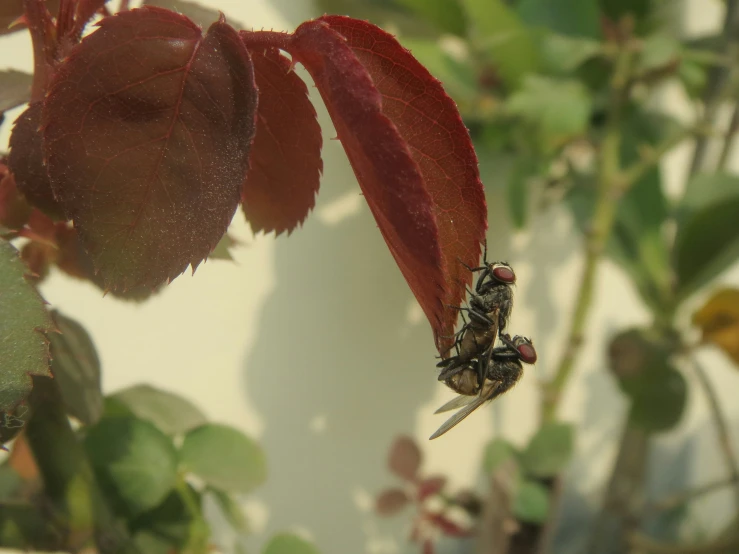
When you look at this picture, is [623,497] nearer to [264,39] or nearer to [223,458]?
[223,458]

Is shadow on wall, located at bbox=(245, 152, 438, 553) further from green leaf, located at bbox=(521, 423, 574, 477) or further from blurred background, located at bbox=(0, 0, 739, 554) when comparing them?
green leaf, located at bbox=(521, 423, 574, 477)

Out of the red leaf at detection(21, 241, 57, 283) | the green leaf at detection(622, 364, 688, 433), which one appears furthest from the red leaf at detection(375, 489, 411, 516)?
the red leaf at detection(21, 241, 57, 283)

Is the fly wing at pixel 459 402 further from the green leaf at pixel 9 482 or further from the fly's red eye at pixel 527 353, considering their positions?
the green leaf at pixel 9 482

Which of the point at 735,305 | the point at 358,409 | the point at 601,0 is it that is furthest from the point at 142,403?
the point at 601,0

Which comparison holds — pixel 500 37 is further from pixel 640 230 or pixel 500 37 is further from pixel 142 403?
pixel 142 403

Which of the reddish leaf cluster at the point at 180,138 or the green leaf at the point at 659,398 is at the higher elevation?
the green leaf at the point at 659,398

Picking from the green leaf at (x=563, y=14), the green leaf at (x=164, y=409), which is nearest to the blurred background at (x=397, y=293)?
the green leaf at (x=563, y=14)

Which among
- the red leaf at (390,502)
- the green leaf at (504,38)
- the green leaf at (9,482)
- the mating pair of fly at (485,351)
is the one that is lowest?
the green leaf at (9,482)

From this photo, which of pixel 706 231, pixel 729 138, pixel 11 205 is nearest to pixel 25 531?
pixel 11 205
